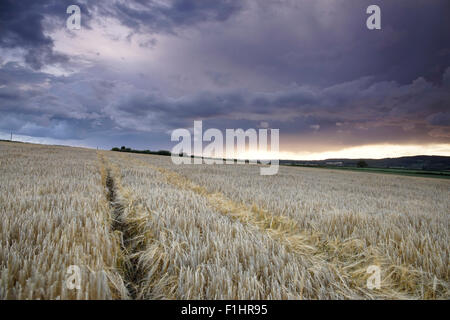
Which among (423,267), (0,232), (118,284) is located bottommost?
(423,267)

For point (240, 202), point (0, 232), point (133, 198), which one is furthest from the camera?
point (240, 202)

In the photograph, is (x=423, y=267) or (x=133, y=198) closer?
(x=423, y=267)

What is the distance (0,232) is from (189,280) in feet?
7.78

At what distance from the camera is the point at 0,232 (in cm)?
236

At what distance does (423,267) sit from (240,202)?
3.67m

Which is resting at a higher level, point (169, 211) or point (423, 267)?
point (169, 211)

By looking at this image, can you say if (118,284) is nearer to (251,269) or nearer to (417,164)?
(251,269)

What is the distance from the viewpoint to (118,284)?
1676 millimetres

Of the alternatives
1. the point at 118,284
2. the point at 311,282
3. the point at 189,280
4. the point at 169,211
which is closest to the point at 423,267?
the point at 311,282
